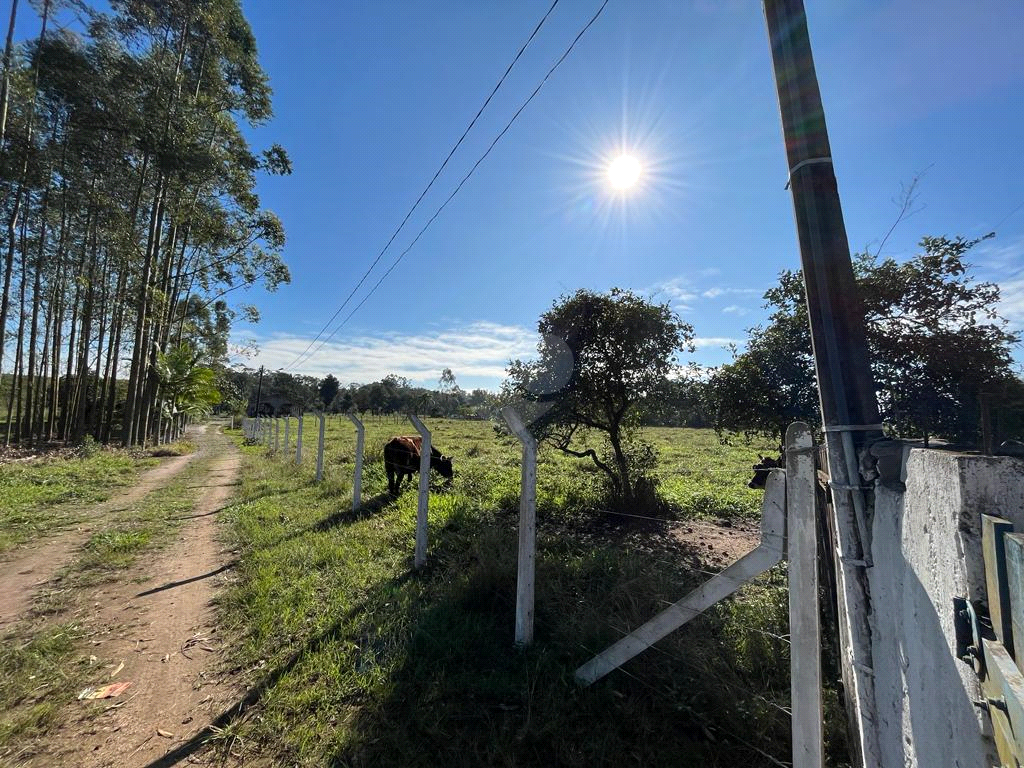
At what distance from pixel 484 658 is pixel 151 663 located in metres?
2.48

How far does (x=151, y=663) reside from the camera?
10.3 feet

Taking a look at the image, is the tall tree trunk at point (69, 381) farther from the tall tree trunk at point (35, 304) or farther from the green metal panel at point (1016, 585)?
the green metal panel at point (1016, 585)

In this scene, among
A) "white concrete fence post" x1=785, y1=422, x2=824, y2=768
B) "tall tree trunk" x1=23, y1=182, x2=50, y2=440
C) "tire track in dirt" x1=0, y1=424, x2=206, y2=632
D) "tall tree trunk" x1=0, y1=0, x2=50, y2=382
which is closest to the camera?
"white concrete fence post" x1=785, y1=422, x2=824, y2=768

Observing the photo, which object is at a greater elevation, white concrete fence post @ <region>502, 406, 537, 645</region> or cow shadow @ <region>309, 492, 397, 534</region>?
white concrete fence post @ <region>502, 406, 537, 645</region>

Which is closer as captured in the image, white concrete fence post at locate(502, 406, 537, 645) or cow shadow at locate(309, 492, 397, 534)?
white concrete fence post at locate(502, 406, 537, 645)

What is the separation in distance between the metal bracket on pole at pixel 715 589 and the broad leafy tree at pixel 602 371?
4.66 m

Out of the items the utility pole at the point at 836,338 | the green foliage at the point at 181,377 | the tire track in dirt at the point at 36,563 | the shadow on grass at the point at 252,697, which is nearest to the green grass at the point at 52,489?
the tire track in dirt at the point at 36,563

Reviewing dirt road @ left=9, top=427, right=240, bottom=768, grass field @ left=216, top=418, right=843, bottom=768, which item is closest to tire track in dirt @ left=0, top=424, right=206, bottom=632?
dirt road @ left=9, top=427, right=240, bottom=768

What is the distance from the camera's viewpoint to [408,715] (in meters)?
2.53

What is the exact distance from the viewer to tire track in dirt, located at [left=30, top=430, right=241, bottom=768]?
2.39 meters

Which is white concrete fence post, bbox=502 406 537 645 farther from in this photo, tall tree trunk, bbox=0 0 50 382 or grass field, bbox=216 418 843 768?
tall tree trunk, bbox=0 0 50 382

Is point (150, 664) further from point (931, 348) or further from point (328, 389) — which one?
point (328, 389)

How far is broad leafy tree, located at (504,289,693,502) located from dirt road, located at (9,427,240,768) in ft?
16.8

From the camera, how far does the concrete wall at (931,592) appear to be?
1.00 meters
